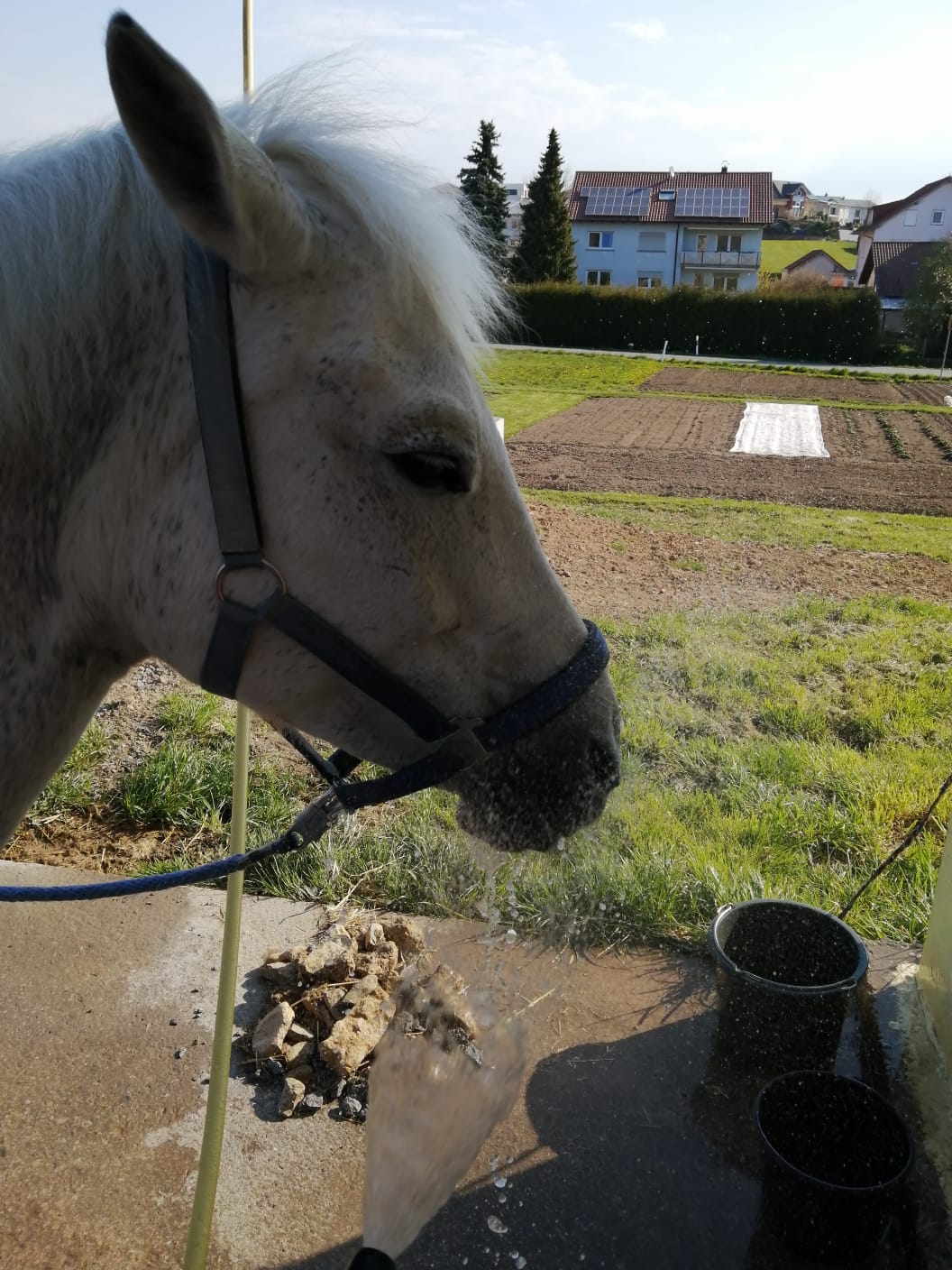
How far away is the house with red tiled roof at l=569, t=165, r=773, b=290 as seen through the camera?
5325 cm

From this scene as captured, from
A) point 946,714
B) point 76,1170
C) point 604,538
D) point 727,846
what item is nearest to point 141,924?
point 76,1170

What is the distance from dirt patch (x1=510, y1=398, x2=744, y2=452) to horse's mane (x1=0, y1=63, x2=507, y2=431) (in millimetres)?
12335

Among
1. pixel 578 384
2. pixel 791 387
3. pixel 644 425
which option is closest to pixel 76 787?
pixel 644 425

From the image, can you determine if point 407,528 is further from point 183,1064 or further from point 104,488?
point 183,1064

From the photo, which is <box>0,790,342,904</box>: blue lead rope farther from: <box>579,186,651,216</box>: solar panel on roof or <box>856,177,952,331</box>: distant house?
<box>579,186,651,216</box>: solar panel on roof

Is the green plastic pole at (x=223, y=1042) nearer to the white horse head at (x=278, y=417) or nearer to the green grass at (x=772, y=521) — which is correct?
the white horse head at (x=278, y=417)

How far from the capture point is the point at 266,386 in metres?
1.31

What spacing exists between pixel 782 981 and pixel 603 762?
1752mm

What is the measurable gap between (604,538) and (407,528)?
716 centimetres

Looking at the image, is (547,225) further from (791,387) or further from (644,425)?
(644,425)

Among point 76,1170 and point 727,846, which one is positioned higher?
point 727,846

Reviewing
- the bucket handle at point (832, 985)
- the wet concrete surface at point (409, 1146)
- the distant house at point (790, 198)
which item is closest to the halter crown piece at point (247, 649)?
the wet concrete surface at point (409, 1146)

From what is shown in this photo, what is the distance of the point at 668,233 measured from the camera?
53.4 meters

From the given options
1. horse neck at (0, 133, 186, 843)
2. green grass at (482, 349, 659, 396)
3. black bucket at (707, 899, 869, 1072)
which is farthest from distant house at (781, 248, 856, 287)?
horse neck at (0, 133, 186, 843)
